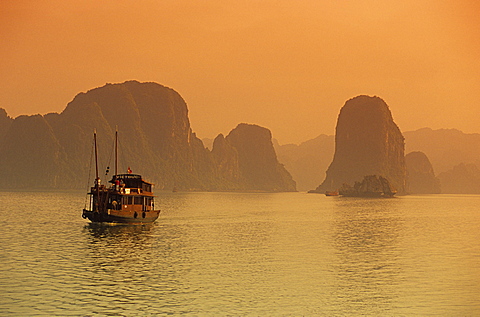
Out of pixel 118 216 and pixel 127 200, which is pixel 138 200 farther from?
pixel 118 216

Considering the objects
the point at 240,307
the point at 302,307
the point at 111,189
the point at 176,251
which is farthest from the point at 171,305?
the point at 111,189

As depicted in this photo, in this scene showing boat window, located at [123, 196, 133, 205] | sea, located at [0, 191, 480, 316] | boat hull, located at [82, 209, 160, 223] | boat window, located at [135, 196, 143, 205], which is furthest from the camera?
boat window, located at [135, 196, 143, 205]

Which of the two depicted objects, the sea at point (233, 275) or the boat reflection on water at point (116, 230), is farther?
the boat reflection on water at point (116, 230)

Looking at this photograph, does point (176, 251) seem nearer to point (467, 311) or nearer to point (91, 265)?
point (91, 265)

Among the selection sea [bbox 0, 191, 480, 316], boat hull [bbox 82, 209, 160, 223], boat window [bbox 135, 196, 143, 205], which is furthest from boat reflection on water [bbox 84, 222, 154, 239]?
boat window [bbox 135, 196, 143, 205]

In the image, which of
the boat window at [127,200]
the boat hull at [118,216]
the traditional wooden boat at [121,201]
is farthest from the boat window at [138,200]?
the boat hull at [118,216]

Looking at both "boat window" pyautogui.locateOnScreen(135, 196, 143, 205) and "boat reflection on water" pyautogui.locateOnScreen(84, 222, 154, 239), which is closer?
"boat reflection on water" pyautogui.locateOnScreen(84, 222, 154, 239)

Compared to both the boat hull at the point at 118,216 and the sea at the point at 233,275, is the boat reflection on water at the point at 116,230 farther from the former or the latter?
the boat hull at the point at 118,216

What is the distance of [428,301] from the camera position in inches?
1300

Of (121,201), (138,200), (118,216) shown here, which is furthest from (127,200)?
(118,216)

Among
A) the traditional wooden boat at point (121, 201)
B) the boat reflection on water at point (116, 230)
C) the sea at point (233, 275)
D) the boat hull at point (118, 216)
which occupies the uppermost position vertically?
the traditional wooden boat at point (121, 201)

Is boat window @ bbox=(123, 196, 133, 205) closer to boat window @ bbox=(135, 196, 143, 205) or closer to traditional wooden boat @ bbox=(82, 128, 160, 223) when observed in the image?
traditional wooden boat @ bbox=(82, 128, 160, 223)

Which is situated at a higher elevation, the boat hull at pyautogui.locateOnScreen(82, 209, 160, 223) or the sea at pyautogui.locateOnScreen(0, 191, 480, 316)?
the boat hull at pyautogui.locateOnScreen(82, 209, 160, 223)

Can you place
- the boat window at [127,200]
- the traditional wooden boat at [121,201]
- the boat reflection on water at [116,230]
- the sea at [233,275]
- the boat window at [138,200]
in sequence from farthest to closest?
the boat window at [138,200], the boat window at [127,200], the traditional wooden boat at [121,201], the boat reflection on water at [116,230], the sea at [233,275]
